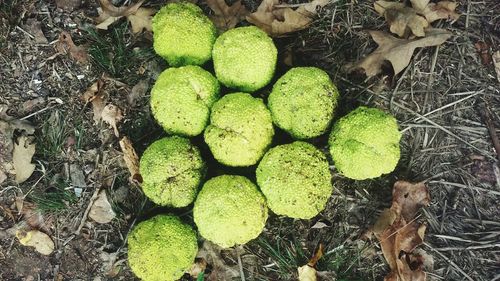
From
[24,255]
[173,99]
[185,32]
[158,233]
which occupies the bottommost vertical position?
[24,255]

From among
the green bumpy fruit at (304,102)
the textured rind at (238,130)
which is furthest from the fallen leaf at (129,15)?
the green bumpy fruit at (304,102)

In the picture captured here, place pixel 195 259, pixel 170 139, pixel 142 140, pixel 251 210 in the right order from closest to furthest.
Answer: pixel 251 210, pixel 170 139, pixel 195 259, pixel 142 140

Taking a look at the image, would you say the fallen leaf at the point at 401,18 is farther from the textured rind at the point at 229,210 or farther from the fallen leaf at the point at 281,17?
the textured rind at the point at 229,210

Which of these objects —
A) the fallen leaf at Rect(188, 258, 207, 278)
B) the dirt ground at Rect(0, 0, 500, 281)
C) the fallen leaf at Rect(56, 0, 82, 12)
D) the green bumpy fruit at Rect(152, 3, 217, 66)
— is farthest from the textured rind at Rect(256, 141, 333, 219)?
the fallen leaf at Rect(56, 0, 82, 12)

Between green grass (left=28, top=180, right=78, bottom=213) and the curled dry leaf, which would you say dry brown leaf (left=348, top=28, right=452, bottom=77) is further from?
green grass (left=28, top=180, right=78, bottom=213)

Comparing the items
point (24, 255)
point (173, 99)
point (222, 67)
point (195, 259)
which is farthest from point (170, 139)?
point (24, 255)

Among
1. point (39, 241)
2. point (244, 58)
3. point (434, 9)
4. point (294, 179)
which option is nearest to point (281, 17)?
point (244, 58)

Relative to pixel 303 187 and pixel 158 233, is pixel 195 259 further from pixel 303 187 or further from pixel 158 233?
pixel 303 187
